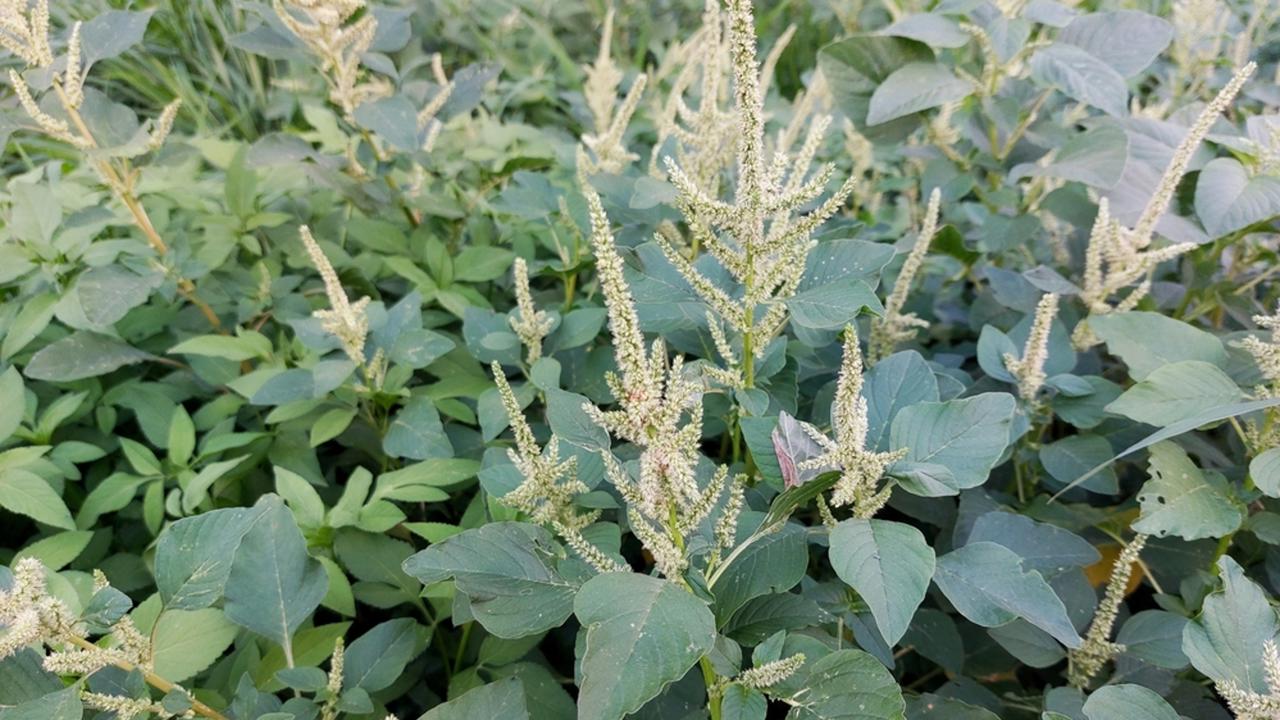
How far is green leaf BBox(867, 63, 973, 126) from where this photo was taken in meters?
1.81

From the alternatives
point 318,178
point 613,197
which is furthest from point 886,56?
point 318,178

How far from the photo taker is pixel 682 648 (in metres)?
0.92

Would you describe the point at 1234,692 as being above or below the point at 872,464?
below

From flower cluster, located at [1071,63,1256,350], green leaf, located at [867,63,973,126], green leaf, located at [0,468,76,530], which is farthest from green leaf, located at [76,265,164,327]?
flower cluster, located at [1071,63,1256,350]

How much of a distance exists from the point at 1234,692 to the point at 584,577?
2.78 feet

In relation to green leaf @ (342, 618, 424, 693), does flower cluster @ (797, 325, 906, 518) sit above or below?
above

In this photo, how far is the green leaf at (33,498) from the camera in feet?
4.87

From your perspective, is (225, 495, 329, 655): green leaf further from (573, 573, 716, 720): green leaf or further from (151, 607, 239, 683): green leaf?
(573, 573, 716, 720): green leaf

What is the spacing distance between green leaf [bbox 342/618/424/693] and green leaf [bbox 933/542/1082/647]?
87cm

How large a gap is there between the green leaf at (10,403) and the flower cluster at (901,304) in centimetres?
173

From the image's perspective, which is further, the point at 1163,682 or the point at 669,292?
the point at 1163,682

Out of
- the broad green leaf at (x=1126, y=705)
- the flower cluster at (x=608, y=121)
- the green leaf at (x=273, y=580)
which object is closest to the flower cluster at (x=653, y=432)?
the broad green leaf at (x=1126, y=705)

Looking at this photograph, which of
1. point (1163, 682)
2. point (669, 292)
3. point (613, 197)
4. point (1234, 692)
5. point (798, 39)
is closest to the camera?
point (1234, 692)

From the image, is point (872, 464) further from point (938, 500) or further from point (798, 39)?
point (798, 39)
